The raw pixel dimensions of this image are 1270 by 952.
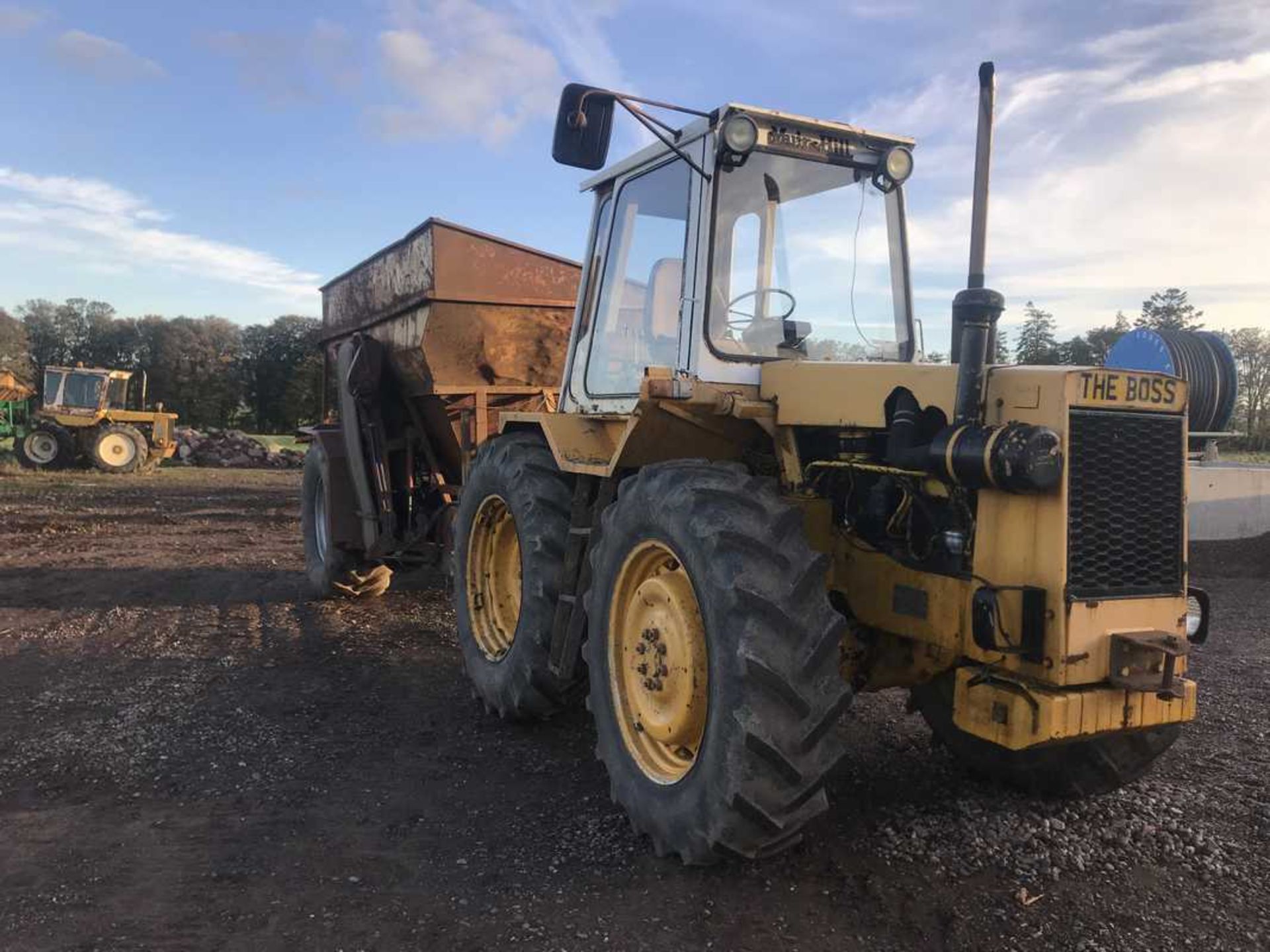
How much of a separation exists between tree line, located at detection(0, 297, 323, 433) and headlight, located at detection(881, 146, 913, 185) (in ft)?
141

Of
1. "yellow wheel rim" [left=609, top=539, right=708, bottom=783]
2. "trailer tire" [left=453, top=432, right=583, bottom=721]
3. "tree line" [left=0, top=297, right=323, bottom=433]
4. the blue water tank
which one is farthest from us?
"tree line" [left=0, top=297, right=323, bottom=433]

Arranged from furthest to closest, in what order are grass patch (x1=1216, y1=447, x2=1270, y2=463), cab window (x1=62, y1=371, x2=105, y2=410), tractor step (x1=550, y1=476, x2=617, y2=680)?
1. cab window (x1=62, y1=371, x2=105, y2=410)
2. grass patch (x1=1216, y1=447, x2=1270, y2=463)
3. tractor step (x1=550, y1=476, x2=617, y2=680)

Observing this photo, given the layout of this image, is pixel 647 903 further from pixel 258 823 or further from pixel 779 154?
pixel 779 154

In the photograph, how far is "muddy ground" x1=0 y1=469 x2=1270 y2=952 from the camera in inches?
121

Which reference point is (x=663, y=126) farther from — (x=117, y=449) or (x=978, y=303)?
(x=117, y=449)

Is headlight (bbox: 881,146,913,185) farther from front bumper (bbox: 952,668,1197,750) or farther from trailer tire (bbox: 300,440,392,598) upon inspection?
trailer tire (bbox: 300,440,392,598)

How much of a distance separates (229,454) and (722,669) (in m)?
29.1

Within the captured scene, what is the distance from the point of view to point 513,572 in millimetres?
5496

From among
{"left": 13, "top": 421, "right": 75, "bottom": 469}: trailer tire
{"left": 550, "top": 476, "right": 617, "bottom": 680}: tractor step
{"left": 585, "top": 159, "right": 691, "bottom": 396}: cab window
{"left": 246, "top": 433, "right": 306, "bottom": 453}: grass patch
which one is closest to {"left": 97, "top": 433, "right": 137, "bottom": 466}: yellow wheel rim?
{"left": 13, "top": 421, "right": 75, "bottom": 469}: trailer tire

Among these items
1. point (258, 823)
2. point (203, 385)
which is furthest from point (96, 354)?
point (258, 823)

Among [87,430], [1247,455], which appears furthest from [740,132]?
[87,430]

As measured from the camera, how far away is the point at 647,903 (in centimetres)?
318

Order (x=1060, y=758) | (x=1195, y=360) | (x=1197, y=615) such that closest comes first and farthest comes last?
1. (x=1197, y=615)
2. (x=1060, y=758)
3. (x=1195, y=360)

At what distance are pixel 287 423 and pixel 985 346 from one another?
1957 inches
